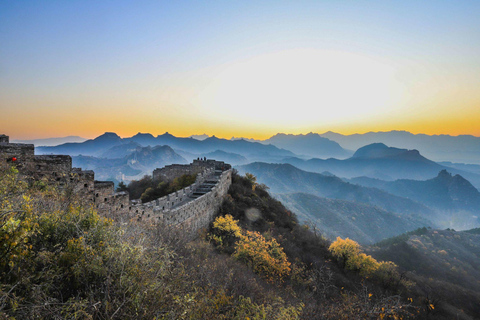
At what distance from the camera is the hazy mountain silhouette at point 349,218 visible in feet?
439

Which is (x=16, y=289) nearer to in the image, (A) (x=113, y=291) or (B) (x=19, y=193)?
(A) (x=113, y=291)

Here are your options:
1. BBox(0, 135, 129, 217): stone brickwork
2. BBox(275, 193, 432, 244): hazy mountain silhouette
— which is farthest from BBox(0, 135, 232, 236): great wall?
BBox(275, 193, 432, 244): hazy mountain silhouette

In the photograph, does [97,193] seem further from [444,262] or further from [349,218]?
[349,218]

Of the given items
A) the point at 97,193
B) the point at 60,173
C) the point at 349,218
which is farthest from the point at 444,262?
the point at 60,173

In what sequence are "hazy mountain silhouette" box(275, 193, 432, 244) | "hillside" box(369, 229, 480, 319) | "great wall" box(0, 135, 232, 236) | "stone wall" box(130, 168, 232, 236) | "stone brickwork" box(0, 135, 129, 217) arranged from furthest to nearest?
"hazy mountain silhouette" box(275, 193, 432, 244) < "hillside" box(369, 229, 480, 319) < "stone wall" box(130, 168, 232, 236) < "great wall" box(0, 135, 232, 236) < "stone brickwork" box(0, 135, 129, 217)

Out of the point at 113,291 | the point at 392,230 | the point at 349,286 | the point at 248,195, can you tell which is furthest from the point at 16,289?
the point at 392,230

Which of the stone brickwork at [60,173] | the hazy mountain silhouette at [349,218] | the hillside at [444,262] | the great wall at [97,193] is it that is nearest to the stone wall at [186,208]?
the great wall at [97,193]

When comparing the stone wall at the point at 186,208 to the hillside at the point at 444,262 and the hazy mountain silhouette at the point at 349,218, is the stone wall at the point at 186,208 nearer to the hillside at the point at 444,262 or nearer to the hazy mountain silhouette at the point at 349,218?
the hillside at the point at 444,262

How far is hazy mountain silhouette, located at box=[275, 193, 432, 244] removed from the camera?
439 ft

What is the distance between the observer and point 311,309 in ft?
28.3

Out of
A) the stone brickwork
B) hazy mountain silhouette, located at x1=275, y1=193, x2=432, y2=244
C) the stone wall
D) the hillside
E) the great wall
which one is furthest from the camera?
hazy mountain silhouette, located at x1=275, y1=193, x2=432, y2=244

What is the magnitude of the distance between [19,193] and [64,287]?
4.20 meters

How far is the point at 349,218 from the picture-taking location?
151000 millimetres

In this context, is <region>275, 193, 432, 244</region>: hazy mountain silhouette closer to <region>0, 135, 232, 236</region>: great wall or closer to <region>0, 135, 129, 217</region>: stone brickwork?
<region>0, 135, 232, 236</region>: great wall
